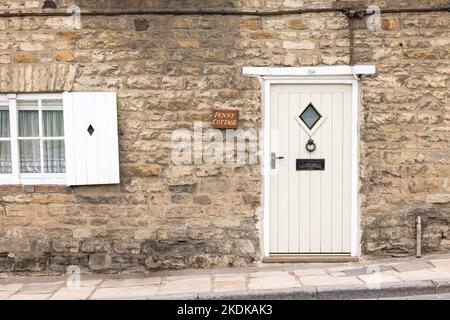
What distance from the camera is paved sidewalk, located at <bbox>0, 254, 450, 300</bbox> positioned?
5.37m

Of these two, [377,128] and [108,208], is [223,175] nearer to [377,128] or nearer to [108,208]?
[108,208]

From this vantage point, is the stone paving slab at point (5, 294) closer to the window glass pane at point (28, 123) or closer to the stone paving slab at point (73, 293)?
the stone paving slab at point (73, 293)

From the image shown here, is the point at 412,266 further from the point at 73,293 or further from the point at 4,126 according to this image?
the point at 4,126

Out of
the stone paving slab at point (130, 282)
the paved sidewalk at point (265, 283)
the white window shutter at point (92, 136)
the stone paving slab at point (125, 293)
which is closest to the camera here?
the paved sidewalk at point (265, 283)

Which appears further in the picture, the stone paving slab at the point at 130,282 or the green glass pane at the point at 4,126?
the green glass pane at the point at 4,126

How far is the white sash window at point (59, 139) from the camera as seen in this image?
6348mm

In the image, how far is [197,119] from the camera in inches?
253

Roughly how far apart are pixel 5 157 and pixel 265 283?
3.65 meters

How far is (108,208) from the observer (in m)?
6.46

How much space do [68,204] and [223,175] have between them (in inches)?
77.7

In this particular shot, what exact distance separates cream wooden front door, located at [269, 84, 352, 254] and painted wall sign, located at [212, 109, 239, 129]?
0.48m

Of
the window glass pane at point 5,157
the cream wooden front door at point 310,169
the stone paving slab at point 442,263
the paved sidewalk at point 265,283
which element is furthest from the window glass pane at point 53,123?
the stone paving slab at point 442,263

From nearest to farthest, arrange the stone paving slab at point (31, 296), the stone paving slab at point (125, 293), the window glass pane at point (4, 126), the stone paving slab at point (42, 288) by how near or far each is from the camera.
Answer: the stone paving slab at point (125, 293), the stone paving slab at point (31, 296), the stone paving slab at point (42, 288), the window glass pane at point (4, 126)

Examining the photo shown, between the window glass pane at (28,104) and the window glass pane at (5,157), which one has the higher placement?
the window glass pane at (28,104)
